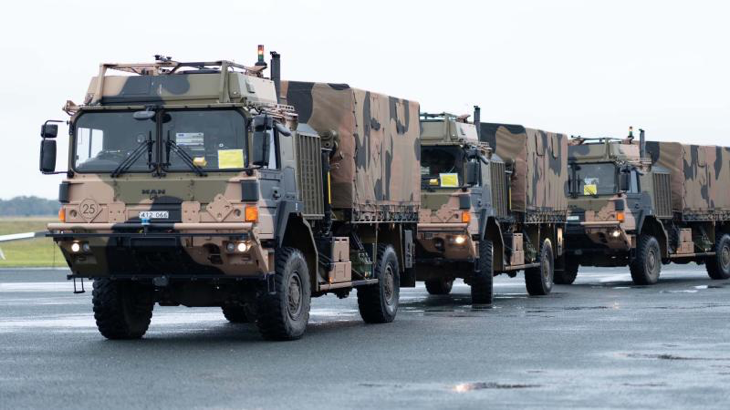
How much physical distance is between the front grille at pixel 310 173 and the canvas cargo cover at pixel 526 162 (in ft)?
33.6

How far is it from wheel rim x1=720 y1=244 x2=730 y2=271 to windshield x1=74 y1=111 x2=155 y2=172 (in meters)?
24.3

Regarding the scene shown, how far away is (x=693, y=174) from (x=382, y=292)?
18.9m

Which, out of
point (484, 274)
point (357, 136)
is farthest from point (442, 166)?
point (357, 136)

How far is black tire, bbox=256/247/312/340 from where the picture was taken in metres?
17.3

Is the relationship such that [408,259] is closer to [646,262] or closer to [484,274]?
[484,274]

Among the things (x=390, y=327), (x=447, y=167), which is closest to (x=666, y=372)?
(x=390, y=327)

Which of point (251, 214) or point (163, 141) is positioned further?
point (163, 141)

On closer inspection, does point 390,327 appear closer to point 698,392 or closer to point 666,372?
point 666,372

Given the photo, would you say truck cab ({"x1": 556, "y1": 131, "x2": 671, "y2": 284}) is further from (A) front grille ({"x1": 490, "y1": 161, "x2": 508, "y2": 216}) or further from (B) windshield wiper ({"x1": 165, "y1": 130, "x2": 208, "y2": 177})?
(B) windshield wiper ({"x1": 165, "y1": 130, "x2": 208, "y2": 177})

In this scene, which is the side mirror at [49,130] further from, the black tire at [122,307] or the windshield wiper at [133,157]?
the black tire at [122,307]

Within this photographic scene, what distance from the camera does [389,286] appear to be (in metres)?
21.7

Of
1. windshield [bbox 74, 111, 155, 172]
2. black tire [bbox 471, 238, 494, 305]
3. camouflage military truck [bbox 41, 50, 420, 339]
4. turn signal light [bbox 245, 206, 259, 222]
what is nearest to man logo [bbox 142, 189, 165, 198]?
camouflage military truck [bbox 41, 50, 420, 339]

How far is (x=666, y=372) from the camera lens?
13727mm

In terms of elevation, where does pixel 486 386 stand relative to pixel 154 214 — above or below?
below
